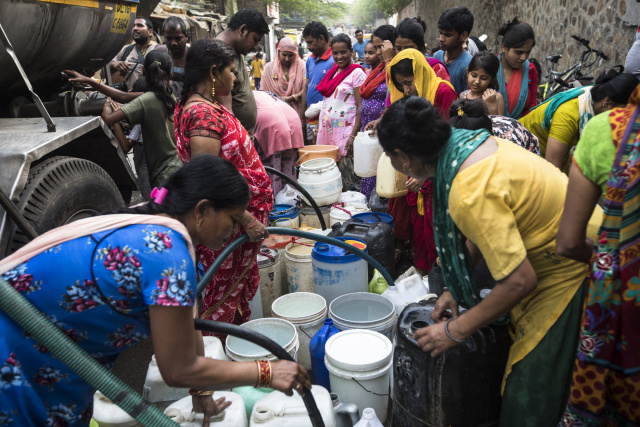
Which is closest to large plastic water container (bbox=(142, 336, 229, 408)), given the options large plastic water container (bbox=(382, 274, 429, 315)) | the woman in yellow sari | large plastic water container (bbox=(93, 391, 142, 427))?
large plastic water container (bbox=(93, 391, 142, 427))

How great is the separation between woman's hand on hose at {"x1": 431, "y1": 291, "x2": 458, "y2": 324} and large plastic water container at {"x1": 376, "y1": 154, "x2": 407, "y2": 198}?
1.86 metres

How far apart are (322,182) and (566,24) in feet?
16.4

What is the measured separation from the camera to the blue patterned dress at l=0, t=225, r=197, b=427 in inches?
51.9

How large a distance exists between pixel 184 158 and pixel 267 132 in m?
2.33

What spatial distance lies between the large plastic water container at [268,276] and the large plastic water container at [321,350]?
970 mm

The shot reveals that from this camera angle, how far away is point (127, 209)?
1567mm

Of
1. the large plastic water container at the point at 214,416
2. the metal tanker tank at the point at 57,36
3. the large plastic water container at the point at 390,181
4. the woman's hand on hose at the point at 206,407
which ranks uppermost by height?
the metal tanker tank at the point at 57,36

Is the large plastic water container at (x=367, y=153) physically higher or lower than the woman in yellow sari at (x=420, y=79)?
lower

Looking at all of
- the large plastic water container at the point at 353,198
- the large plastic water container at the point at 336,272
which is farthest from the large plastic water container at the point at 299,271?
the large plastic water container at the point at 353,198

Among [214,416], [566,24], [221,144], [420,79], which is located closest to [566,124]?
[420,79]

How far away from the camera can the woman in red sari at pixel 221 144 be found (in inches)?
96.3

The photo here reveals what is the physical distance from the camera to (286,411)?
1.92 metres

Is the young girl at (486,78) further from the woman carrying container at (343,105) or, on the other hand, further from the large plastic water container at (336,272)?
the woman carrying container at (343,105)

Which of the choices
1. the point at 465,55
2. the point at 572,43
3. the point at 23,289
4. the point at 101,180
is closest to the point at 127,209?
the point at 23,289
